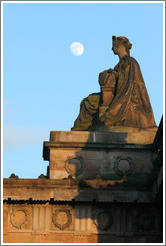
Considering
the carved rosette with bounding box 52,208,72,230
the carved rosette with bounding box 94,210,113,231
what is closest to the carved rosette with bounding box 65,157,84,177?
the carved rosette with bounding box 52,208,72,230

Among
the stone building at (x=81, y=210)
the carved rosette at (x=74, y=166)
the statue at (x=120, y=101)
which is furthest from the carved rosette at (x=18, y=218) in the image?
the statue at (x=120, y=101)

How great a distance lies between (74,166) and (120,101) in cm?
481

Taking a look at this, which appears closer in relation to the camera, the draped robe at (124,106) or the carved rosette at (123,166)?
the carved rosette at (123,166)

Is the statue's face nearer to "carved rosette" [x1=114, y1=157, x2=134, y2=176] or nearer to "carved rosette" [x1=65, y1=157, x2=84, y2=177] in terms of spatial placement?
"carved rosette" [x1=114, y1=157, x2=134, y2=176]

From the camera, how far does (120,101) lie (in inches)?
2085

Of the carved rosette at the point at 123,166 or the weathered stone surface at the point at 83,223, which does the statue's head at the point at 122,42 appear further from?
the weathered stone surface at the point at 83,223

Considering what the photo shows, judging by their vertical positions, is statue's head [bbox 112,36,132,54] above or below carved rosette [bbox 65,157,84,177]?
above

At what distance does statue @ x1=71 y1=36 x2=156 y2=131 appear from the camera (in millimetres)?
52250

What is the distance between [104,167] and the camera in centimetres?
5028

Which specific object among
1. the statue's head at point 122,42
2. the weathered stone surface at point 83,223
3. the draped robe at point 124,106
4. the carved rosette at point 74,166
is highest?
the statue's head at point 122,42

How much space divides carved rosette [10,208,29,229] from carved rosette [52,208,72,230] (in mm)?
1286

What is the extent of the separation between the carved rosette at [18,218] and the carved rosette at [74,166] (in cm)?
335

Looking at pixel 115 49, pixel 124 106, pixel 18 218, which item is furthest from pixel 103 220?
pixel 115 49

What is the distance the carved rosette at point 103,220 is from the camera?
157ft
